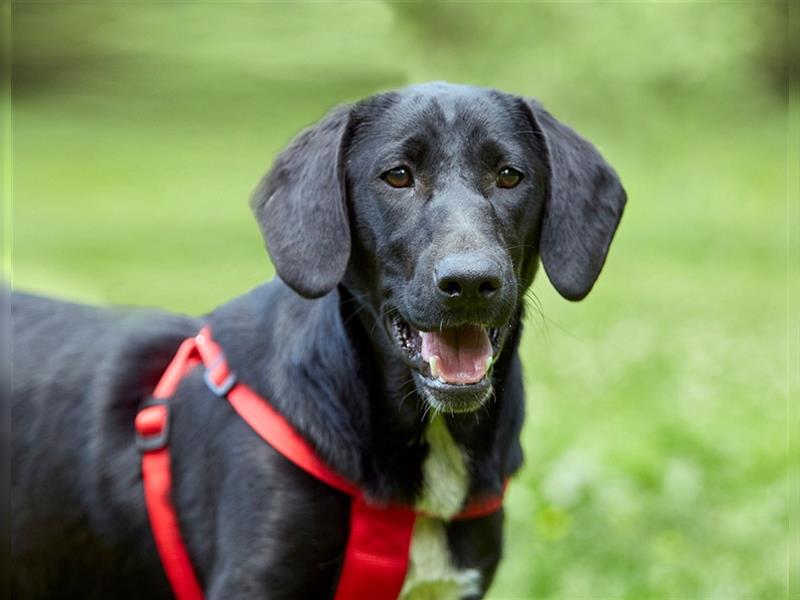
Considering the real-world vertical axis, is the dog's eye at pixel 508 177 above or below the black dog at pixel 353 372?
above

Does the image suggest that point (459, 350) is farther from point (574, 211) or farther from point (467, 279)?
point (574, 211)

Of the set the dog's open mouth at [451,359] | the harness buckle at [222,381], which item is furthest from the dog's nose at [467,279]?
the harness buckle at [222,381]

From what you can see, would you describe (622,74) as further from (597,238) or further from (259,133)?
(597,238)

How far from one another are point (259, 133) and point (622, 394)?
349 inches

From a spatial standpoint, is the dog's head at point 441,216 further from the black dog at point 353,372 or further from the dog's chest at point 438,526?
the dog's chest at point 438,526

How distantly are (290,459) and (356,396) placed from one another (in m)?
0.22

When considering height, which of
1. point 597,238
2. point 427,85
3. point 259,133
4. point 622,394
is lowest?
point 259,133

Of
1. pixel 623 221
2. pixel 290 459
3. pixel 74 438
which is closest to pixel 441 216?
pixel 290 459

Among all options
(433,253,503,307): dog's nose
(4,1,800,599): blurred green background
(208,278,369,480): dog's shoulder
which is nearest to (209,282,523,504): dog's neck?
(208,278,369,480): dog's shoulder

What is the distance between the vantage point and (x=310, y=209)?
2904 millimetres

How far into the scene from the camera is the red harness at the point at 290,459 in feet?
9.46

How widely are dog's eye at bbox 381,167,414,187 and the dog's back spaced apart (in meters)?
0.79

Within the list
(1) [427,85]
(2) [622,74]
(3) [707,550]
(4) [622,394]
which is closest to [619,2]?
(2) [622,74]

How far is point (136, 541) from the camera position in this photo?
3137mm
